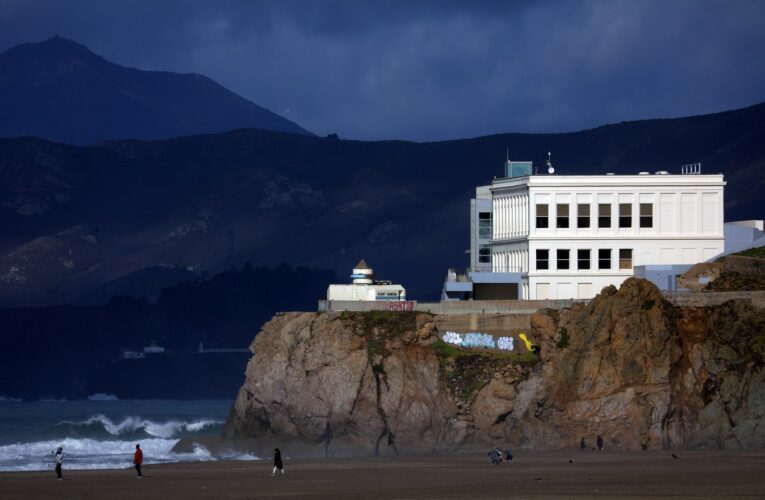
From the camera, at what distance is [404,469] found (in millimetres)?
69750

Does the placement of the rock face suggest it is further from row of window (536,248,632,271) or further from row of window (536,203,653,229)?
row of window (536,203,653,229)

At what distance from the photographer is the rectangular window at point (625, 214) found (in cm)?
9469

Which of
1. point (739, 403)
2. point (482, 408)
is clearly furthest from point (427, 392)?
point (739, 403)

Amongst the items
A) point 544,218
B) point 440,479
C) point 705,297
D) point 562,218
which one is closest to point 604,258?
point 562,218

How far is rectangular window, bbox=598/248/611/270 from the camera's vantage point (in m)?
94.6

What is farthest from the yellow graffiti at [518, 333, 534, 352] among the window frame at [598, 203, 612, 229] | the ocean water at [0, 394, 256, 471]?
the ocean water at [0, 394, 256, 471]

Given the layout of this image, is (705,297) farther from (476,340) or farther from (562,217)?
(562,217)

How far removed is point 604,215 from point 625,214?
1243mm

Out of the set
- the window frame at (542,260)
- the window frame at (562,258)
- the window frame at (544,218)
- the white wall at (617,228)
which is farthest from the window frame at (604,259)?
the window frame at (544,218)

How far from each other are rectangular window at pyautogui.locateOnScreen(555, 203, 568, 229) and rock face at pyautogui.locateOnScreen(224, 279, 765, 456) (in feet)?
37.3

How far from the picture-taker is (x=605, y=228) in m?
94.8

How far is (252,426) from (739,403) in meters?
A: 26.2

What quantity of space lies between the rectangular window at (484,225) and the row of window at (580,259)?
323 inches

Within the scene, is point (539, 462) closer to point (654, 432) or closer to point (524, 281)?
point (654, 432)
